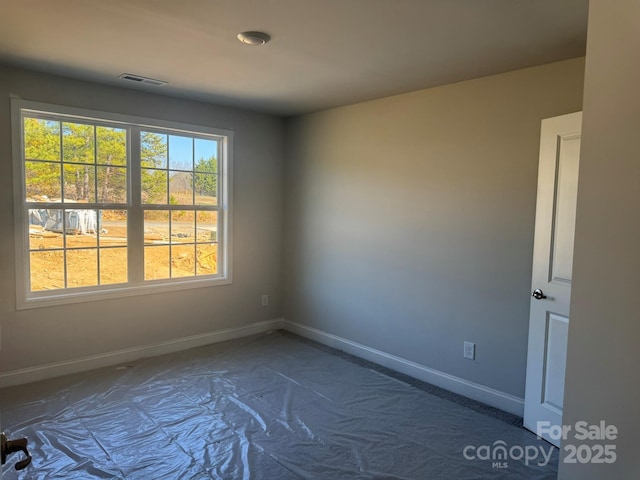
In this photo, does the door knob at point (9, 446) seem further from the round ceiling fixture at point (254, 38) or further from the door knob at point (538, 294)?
the door knob at point (538, 294)

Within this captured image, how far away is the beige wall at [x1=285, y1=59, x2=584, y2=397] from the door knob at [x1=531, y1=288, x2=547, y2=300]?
0.67 ft

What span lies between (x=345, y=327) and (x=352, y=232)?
3.20 feet

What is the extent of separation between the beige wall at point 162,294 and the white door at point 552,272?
291 centimetres

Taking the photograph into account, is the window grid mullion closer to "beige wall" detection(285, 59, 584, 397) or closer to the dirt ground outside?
the dirt ground outside

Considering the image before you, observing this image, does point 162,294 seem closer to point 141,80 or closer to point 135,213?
point 135,213

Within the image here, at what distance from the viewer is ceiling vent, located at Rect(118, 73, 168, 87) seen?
3.38m

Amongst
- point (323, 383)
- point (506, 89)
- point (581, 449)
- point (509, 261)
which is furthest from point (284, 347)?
point (581, 449)

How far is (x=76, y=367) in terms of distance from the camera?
3627 millimetres

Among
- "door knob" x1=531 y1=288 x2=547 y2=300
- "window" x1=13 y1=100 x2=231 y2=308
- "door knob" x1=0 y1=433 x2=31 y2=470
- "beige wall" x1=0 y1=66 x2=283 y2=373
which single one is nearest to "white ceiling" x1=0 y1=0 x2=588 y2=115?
"beige wall" x1=0 y1=66 x2=283 y2=373

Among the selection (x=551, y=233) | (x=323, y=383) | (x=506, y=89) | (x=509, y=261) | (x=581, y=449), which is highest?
(x=506, y=89)

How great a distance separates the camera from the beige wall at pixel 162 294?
3.28 metres

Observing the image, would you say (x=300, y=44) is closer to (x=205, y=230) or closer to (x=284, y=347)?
(x=205, y=230)

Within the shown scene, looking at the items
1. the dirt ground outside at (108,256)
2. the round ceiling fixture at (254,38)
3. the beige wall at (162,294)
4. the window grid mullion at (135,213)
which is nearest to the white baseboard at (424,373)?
the beige wall at (162,294)

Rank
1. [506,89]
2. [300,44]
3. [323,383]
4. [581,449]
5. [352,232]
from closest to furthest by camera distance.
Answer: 1. [581,449]
2. [300,44]
3. [506,89]
4. [323,383]
5. [352,232]
